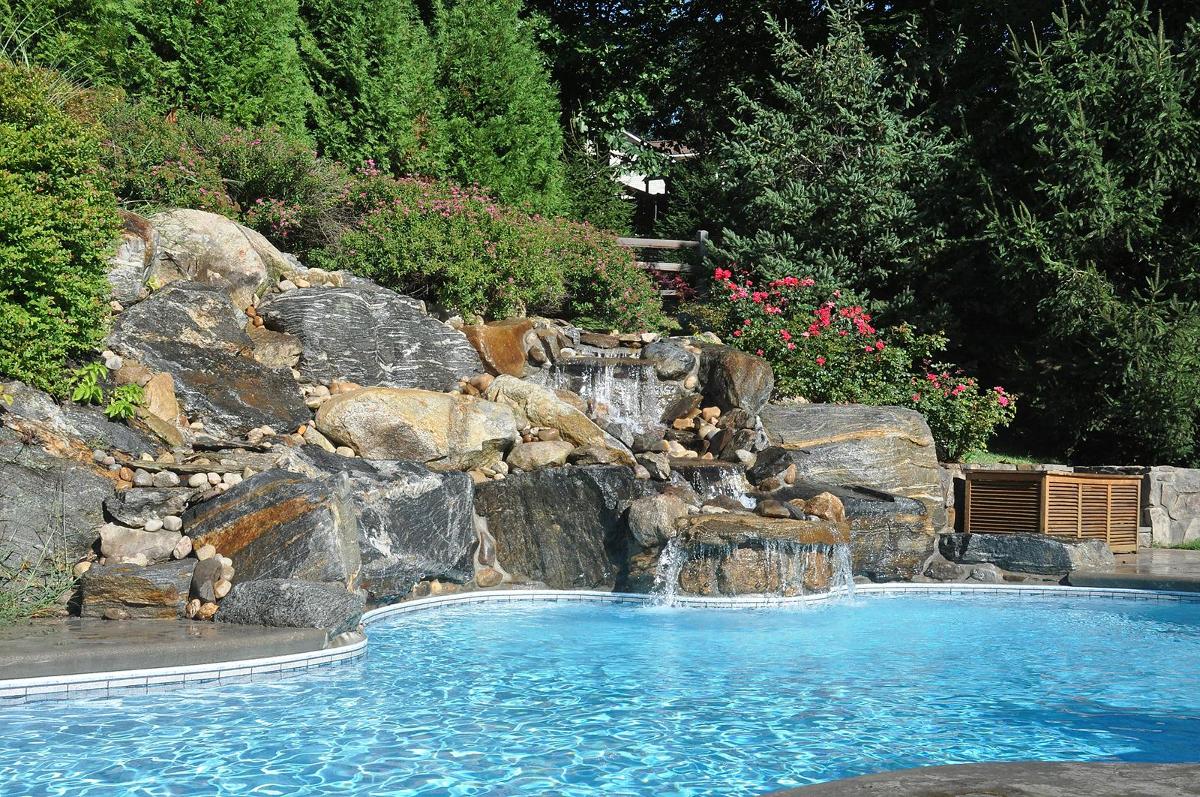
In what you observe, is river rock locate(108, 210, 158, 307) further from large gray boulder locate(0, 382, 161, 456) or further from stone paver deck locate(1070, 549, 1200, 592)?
stone paver deck locate(1070, 549, 1200, 592)

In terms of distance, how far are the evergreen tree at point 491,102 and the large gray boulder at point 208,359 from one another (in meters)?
7.02

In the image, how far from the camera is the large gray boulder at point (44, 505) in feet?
23.4

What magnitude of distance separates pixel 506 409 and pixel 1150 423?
8.85m

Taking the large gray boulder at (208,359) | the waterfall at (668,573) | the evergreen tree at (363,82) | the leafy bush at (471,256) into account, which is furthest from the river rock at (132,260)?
the waterfall at (668,573)

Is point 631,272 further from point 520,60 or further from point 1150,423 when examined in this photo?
point 1150,423

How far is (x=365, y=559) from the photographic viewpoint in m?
8.69

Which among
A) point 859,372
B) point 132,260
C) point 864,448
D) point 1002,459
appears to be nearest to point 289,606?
point 132,260

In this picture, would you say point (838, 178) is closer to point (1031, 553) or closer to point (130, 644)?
point (1031, 553)

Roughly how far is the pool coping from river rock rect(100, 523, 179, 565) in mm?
1597

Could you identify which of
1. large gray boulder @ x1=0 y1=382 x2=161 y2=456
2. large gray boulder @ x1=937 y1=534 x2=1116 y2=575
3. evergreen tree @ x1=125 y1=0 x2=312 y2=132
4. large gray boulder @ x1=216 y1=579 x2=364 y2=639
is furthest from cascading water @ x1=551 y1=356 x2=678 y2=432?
large gray boulder @ x1=216 y1=579 x2=364 y2=639

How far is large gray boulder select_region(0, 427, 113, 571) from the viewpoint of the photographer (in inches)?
281

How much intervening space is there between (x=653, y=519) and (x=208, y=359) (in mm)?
4458

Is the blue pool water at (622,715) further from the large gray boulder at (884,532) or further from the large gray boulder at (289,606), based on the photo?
the large gray boulder at (884,532)

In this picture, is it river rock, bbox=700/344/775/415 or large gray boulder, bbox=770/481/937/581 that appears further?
river rock, bbox=700/344/775/415
